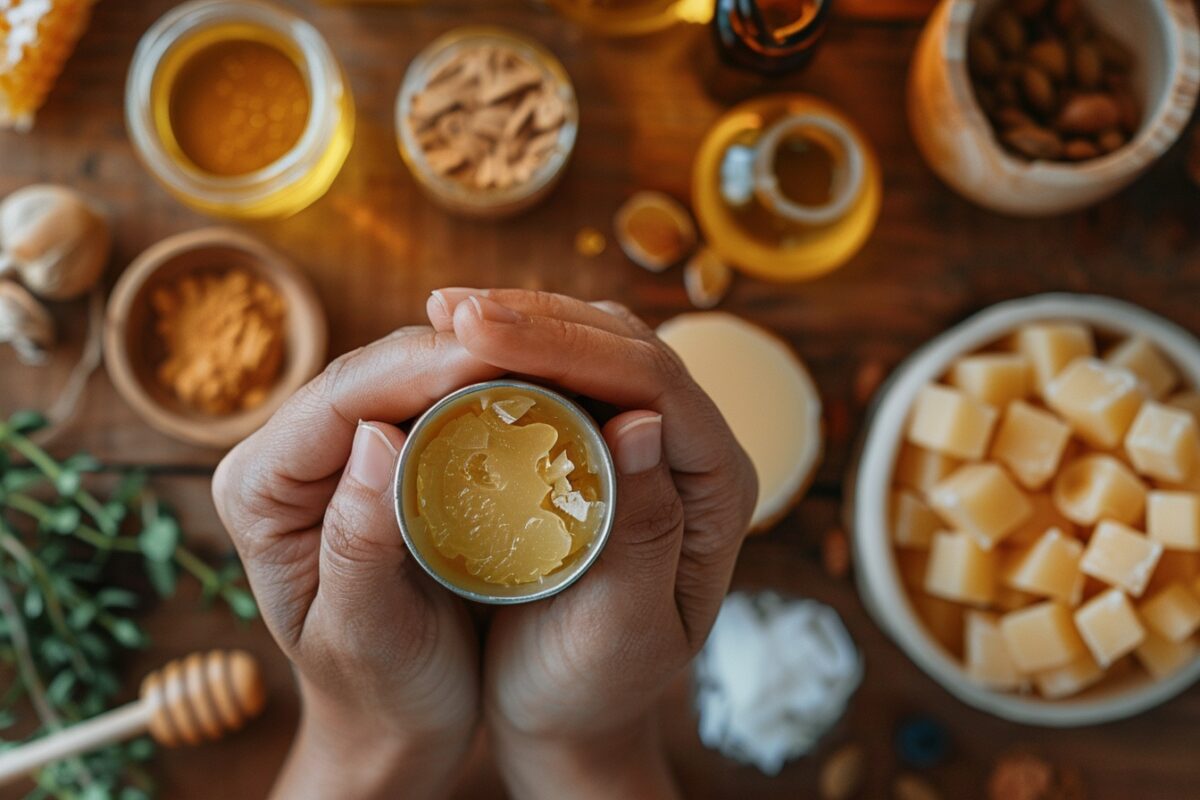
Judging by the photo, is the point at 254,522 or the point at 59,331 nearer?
the point at 254,522

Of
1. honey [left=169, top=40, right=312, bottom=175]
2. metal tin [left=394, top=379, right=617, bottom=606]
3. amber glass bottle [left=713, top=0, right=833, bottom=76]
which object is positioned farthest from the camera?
honey [left=169, top=40, right=312, bottom=175]

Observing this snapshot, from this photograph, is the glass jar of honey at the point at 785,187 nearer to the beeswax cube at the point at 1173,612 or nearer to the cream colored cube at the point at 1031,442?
the cream colored cube at the point at 1031,442

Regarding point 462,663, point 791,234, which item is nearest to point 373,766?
point 462,663

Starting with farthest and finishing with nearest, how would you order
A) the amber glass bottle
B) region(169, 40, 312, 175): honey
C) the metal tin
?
region(169, 40, 312, 175): honey, the amber glass bottle, the metal tin

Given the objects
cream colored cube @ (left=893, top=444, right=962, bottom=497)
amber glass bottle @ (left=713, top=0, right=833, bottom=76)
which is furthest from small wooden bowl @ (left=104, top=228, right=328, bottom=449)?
cream colored cube @ (left=893, top=444, right=962, bottom=497)

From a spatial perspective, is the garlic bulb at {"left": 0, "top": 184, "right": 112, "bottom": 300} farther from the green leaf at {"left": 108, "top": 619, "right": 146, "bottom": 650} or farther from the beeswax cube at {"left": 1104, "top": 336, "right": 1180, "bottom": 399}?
the beeswax cube at {"left": 1104, "top": 336, "right": 1180, "bottom": 399}

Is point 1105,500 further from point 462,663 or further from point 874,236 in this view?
point 462,663

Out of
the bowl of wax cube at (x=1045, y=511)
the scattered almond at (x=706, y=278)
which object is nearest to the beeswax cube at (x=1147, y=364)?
the bowl of wax cube at (x=1045, y=511)
